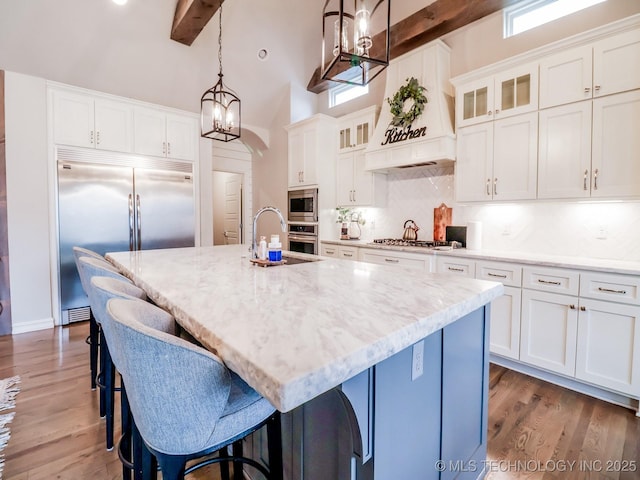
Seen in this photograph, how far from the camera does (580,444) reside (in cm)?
178

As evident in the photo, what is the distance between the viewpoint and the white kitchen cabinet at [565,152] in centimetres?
243

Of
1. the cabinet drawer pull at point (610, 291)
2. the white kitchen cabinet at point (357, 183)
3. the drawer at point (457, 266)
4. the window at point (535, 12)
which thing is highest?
the window at point (535, 12)

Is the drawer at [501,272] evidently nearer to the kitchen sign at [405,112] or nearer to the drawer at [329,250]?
the kitchen sign at [405,112]

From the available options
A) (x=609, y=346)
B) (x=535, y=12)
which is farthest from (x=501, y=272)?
(x=535, y=12)

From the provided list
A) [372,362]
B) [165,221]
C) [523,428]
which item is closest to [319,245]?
[165,221]

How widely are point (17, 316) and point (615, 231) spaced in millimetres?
5805

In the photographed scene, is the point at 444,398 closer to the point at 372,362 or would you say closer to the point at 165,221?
the point at 372,362

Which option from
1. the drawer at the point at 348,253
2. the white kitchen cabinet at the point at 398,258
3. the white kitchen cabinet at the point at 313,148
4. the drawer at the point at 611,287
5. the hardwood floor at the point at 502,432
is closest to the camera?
the hardwood floor at the point at 502,432

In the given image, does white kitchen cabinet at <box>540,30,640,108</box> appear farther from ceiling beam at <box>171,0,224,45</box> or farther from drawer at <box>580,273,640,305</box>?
ceiling beam at <box>171,0,224,45</box>

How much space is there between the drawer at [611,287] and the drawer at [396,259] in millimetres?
1220

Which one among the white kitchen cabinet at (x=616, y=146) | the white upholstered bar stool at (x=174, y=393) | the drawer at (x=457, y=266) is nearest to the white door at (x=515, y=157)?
the white kitchen cabinet at (x=616, y=146)

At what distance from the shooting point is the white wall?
3.34 metres

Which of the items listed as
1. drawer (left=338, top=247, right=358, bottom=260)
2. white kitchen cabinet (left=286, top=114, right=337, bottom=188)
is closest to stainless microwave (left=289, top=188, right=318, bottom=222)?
white kitchen cabinet (left=286, top=114, right=337, bottom=188)

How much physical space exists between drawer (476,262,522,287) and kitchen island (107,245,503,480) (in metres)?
1.36
